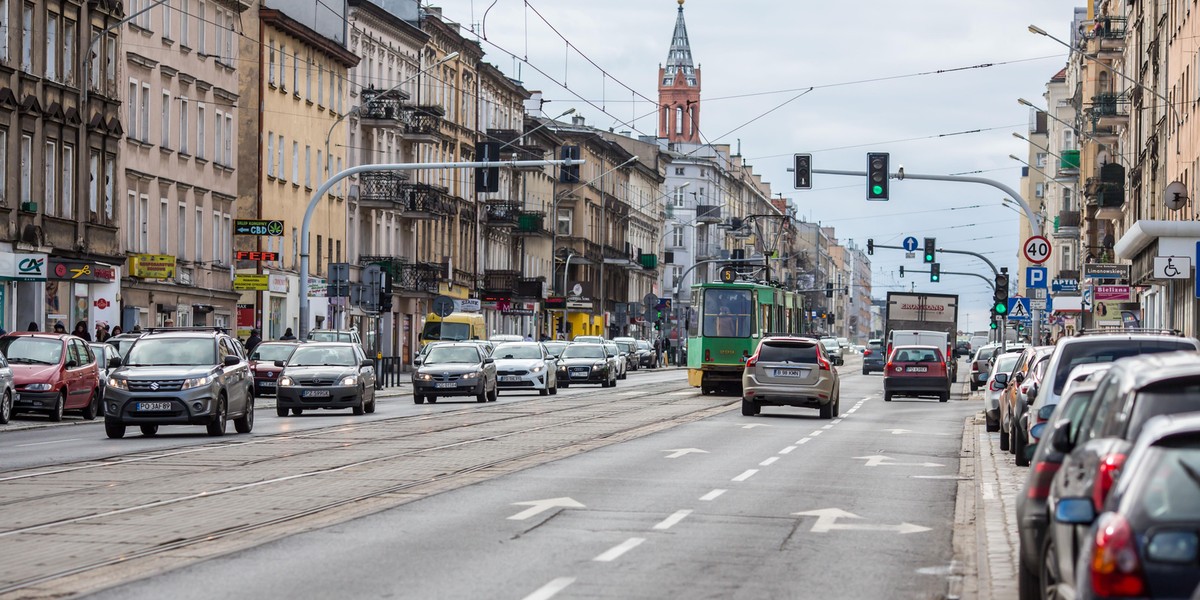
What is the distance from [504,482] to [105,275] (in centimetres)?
3372

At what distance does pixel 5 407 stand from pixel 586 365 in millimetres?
34005

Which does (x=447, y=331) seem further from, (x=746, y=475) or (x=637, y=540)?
(x=637, y=540)

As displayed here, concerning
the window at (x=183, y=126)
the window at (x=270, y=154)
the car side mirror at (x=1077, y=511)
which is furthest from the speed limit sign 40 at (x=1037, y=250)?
the window at (x=270, y=154)

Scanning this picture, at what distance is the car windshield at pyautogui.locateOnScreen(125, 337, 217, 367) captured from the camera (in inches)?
1176

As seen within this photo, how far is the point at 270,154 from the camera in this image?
69500 mm

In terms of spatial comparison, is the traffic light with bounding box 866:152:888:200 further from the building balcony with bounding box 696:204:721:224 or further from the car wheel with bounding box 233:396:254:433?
the building balcony with bounding box 696:204:721:224

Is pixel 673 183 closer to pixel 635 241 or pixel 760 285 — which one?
pixel 635 241

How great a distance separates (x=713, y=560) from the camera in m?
13.2

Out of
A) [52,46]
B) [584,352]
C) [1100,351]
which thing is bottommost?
[584,352]

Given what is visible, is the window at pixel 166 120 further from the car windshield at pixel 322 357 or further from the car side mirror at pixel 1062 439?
the car side mirror at pixel 1062 439

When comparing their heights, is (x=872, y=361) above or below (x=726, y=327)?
below

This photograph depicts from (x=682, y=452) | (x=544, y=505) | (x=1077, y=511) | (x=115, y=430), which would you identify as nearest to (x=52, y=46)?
(x=115, y=430)

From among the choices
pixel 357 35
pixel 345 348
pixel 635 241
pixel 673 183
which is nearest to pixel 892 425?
A: pixel 345 348

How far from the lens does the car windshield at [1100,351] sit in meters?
19.2
